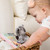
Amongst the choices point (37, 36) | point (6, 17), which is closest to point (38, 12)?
point (37, 36)

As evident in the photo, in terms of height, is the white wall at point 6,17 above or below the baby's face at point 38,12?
below

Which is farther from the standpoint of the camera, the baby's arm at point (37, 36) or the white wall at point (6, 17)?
the white wall at point (6, 17)

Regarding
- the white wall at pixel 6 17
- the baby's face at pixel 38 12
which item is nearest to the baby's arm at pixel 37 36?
the baby's face at pixel 38 12

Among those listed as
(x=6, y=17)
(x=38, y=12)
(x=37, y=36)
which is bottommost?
(x=6, y=17)

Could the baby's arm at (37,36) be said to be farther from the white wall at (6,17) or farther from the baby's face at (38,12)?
the white wall at (6,17)

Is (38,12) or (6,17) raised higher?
(38,12)

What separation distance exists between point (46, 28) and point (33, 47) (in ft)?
0.57

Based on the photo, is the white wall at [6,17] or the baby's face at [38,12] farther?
the white wall at [6,17]

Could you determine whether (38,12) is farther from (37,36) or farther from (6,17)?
(6,17)

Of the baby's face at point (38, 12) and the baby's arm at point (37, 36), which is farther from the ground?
the baby's face at point (38, 12)

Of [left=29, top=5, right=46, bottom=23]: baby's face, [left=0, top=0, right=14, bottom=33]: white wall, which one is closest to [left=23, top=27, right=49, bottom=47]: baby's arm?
[left=29, top=5, right=46, bottom=23]: baby's face

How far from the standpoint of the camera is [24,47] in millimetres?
809

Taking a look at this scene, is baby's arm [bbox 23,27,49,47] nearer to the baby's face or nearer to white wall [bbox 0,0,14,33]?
the baby's face

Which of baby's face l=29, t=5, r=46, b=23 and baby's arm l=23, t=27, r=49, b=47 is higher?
baby's face l=29, t=5, r=46, b=23
